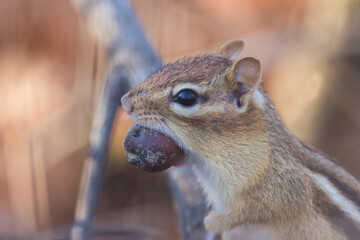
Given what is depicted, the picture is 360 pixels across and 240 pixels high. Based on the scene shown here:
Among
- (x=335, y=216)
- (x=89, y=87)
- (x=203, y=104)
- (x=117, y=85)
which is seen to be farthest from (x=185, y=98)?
(x=89, y=87)

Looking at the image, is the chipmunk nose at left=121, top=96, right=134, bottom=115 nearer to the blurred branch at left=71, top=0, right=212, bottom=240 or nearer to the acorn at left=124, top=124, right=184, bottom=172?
the acorn at left=124, top=124, right=184, bottom=172

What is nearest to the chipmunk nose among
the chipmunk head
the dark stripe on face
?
the chipmunk head

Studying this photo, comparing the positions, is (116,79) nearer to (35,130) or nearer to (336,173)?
(336,173)

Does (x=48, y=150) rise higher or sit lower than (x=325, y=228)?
higher

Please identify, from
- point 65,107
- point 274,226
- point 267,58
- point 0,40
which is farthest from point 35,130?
point 274,226

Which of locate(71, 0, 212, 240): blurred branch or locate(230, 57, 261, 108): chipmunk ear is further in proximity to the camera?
locate(71, 0, 212, 240): blurred branch

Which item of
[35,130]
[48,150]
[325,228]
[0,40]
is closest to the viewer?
A: [325,228]
